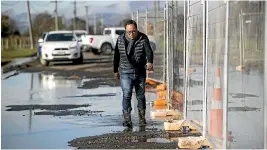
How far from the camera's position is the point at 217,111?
749 centimetres

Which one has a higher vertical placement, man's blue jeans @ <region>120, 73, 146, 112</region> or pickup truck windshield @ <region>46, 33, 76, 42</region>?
pickup truck windshield @ <region>46, 33, 76, 42</region>

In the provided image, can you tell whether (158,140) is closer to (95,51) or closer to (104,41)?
(104,41)

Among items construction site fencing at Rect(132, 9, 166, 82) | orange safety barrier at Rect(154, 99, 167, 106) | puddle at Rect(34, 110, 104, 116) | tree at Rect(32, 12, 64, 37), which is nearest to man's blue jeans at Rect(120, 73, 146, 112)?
puddle at Rect(34, 110, 104, 116)

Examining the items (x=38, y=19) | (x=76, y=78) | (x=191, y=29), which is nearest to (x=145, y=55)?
(x=191, y=29)

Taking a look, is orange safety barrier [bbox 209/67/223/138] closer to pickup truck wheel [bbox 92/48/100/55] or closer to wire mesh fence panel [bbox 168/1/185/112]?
wire mesh fence panel [bbox 168/1/185/112]

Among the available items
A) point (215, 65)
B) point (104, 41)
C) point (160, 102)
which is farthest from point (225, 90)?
point (104, 41)

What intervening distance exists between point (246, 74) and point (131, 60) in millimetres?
3680

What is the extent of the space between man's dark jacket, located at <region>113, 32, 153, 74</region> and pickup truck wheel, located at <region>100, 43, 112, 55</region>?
112 feet

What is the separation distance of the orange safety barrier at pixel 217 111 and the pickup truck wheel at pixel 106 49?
36.5m

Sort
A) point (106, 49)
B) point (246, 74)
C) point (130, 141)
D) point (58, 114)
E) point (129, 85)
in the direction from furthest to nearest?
point (106, 49) < point (58, 114) < point (129, 85) < point (130, 141) < point (246, 74)

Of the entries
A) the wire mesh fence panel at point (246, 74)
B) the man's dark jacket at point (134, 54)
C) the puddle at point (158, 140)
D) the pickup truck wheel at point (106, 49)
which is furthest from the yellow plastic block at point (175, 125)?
the pickup truck wheel at point (106, 49)

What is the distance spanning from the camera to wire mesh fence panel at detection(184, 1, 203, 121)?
862cm

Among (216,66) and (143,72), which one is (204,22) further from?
(143,72)

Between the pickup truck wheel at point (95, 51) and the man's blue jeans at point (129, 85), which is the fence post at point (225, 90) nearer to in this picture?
the man's blue jeans at point (129, 85)
